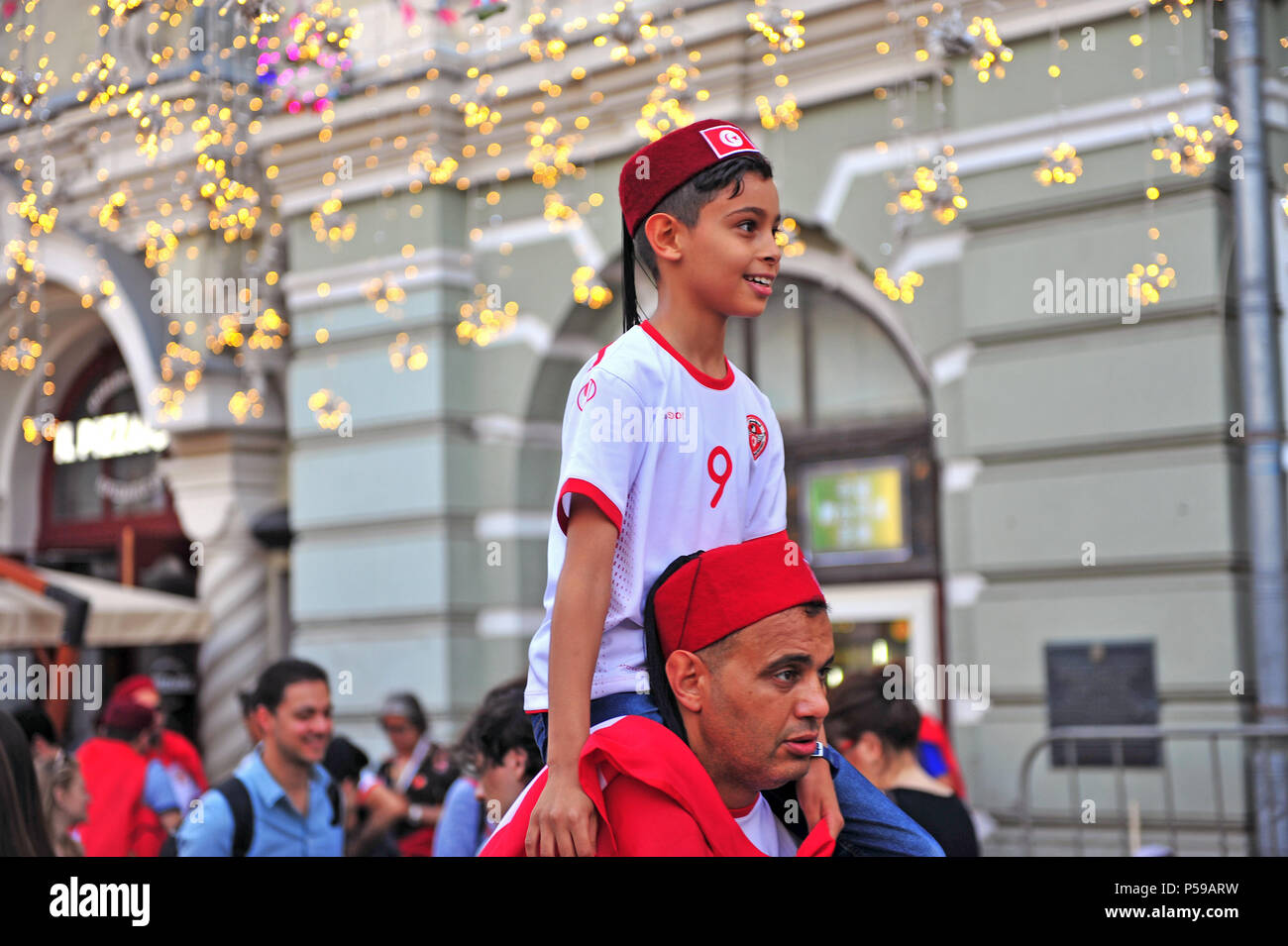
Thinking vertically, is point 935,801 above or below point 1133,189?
below

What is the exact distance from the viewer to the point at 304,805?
14.2ft

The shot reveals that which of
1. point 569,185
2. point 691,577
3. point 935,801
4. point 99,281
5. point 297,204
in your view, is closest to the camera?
point 691,577

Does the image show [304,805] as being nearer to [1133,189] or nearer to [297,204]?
[1133,189]

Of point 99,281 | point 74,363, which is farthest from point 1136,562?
point 74,363

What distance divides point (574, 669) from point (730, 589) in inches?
9.1

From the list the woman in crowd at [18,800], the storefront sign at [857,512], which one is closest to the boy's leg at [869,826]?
the woman in crowd at [18,800]

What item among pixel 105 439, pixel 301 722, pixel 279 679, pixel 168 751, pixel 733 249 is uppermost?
pixel 105 439

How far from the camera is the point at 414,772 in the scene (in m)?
7.09

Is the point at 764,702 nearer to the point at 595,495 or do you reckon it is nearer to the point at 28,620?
the point at 595,495

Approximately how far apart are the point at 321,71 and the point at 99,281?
2.41m

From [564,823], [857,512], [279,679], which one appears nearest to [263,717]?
[279,679]

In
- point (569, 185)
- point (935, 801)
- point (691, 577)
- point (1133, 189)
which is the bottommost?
point (935, 801)

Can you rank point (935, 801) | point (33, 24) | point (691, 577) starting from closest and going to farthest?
point (691, 577), point (935, 801), point (33, 24)
